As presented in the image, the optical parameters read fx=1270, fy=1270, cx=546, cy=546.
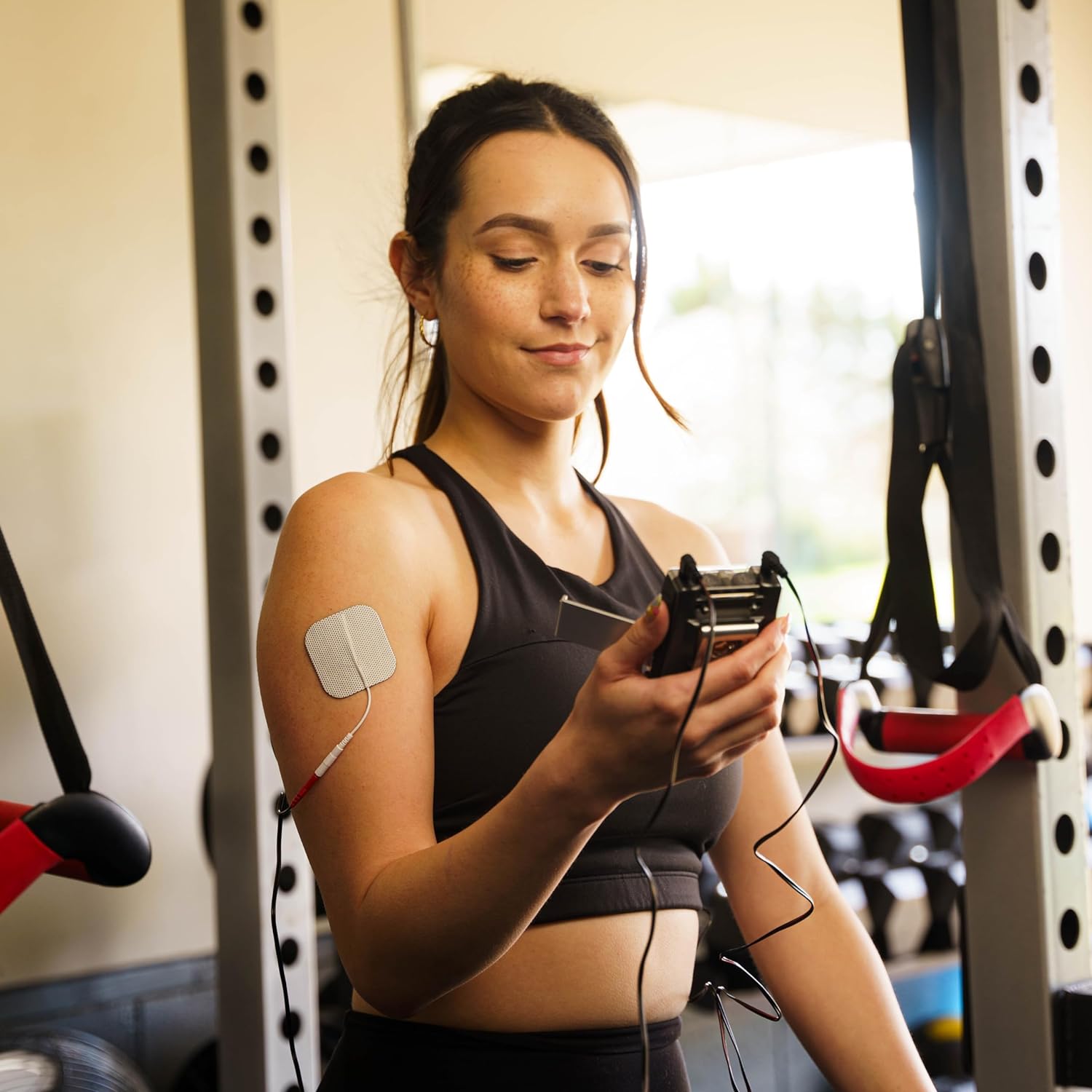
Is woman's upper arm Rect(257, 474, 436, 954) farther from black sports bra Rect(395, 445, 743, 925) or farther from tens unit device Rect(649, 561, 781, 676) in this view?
tens unit device Rect(649, 561, 781, 676)

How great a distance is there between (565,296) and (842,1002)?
673mm

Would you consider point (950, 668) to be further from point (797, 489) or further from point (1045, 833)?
point (797, 489)

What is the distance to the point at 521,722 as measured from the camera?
3.26 feet

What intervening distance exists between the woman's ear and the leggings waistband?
24.7 inches

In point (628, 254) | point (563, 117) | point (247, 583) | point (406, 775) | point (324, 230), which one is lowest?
point (406, 775)

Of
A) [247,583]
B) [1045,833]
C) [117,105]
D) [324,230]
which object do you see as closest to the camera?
[1045,833]

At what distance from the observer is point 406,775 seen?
915 mm

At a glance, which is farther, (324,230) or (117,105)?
Answer: (324,230)

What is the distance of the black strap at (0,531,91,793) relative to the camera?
127 cm

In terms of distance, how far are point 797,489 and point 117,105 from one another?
1.78 metres

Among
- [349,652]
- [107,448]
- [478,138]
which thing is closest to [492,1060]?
[349,652]

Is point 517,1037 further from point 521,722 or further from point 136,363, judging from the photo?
point 136,363

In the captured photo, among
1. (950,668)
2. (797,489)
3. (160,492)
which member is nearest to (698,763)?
(950,668)

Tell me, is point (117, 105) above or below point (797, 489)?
above
